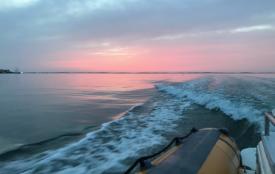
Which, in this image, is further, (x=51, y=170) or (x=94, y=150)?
(x=94, y=150)

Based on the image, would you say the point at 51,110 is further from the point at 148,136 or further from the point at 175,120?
the point at 148,136

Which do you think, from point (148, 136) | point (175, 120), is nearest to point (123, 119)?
point (175, 120)

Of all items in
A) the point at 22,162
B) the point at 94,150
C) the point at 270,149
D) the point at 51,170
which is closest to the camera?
the point at 270,149

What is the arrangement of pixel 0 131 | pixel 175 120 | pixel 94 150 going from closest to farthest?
pixel 94 150 < pixel 0 131 < pixel 175 120

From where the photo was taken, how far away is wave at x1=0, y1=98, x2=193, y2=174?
586 centimetres

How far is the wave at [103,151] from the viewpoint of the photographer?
19.2 ft

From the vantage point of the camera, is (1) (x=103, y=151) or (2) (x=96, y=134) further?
(2) (x=96, y=134)

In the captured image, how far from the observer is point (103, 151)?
7.01m

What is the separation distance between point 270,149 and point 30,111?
1230 cm

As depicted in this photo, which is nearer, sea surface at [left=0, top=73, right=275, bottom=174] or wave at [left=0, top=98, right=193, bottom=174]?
wave at [left=0, top=98, right=193, bottom=174]

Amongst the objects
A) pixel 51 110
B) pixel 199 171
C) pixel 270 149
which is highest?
pixel 270 149

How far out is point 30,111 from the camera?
13.8 meters

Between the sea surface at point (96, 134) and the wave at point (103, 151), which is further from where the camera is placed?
the sea surface at point (96, 134)

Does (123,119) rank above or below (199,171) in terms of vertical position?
below
